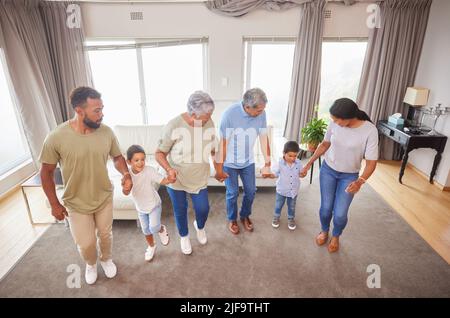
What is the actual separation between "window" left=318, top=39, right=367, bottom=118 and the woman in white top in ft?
8.40

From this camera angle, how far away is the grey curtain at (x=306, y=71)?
3.97m

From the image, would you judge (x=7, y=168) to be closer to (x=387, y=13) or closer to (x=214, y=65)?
(x=214, y=65)

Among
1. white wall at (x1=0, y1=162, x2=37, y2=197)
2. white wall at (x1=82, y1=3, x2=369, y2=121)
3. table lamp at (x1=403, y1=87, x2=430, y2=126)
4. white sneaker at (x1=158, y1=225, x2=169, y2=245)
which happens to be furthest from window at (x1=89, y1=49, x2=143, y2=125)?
table lamp at (x1=403, y1=87, x2=430, y2=126)

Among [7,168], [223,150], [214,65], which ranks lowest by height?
[7,168]

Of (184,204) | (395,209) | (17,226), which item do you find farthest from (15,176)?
(395,209)

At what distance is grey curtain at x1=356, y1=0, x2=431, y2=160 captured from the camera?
3924mm

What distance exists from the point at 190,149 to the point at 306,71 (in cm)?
288

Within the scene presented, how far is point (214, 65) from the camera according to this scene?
4.26 meters

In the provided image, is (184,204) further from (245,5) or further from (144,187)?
(245,5)

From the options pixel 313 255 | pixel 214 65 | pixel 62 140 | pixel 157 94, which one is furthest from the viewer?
pixel 157 94

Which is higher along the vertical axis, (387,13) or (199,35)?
(387,13)

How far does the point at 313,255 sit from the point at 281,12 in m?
3.30

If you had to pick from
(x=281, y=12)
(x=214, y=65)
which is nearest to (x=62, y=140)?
(x=214, y=65)
